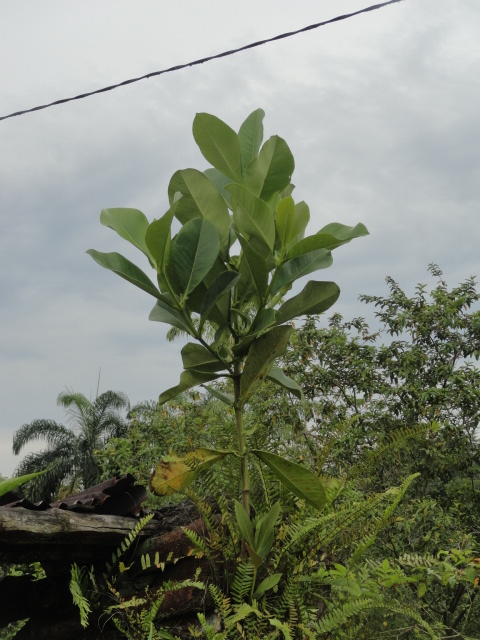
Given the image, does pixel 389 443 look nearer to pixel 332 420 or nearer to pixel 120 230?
pixel 120 230

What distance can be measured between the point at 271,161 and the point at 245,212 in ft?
1.09

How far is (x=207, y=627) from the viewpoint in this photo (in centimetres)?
205

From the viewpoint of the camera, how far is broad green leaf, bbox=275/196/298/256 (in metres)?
2.24

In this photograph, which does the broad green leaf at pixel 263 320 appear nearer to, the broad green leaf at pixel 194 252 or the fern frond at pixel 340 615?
the broad green leaf at pixel 194 252

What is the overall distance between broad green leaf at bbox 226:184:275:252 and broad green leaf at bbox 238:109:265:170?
0.40m

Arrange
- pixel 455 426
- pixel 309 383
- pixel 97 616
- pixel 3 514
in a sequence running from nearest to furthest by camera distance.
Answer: pixel 3 514 < pixel 97 616 < pixel 455 426 < pixel 309 383

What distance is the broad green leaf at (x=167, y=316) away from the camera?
7.68 feet

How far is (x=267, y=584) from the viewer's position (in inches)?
85.0

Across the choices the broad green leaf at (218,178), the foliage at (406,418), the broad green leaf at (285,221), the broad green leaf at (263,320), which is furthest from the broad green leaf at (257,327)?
the foliage at (406,418)

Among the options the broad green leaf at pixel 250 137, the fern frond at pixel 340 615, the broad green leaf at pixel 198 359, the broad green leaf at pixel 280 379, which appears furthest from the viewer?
the broad green leaf at pixel 250 137

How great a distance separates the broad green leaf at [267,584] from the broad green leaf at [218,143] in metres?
1.38

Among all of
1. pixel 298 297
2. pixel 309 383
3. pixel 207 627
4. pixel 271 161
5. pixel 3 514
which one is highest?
pixel 309 383

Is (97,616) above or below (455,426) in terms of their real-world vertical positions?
below

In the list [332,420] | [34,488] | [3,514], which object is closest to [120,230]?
[3,514]
